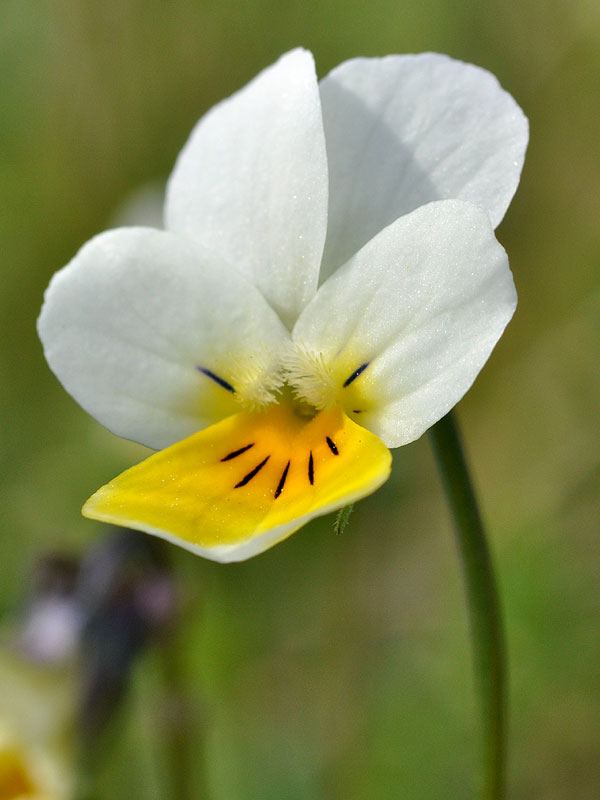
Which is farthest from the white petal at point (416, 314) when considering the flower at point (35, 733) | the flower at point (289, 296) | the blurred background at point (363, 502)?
the flower at point (35, 733)

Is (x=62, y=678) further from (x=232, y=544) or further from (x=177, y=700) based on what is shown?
(x=232, y=544)

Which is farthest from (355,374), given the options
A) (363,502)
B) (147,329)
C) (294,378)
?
(363,502)

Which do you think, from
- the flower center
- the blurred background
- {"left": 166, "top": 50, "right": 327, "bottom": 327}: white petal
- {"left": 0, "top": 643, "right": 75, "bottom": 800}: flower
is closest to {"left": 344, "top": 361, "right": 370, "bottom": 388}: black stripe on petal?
the flower center

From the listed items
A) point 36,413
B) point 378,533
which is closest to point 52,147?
point 36,413

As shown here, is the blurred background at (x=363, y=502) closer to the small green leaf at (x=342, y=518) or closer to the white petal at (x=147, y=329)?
the white petal at (x=147, y=329)

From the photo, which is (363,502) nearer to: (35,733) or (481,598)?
(35,733)

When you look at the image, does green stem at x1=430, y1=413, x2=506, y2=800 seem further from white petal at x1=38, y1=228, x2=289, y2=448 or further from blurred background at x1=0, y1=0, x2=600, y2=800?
blurred background at x1=0, y1=0, x2=600, y2=800
